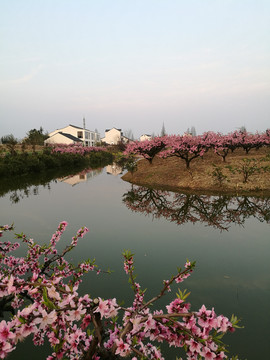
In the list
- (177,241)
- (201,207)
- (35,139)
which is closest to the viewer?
(177,241)

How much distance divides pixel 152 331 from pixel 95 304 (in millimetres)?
570

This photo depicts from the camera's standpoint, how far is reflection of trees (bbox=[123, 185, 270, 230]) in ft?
34.5

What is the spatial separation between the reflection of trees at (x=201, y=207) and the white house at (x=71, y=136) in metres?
67.7

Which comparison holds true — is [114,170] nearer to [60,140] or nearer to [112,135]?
[60,140]

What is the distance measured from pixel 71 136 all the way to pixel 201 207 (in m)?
77.1

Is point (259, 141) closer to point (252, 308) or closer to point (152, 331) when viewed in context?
point (252, 308)

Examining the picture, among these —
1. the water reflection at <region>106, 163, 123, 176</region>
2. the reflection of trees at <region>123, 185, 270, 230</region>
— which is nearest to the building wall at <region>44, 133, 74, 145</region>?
the water reflection at <region>106, 163, 123, 176</region>

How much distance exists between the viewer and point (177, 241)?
8148mm

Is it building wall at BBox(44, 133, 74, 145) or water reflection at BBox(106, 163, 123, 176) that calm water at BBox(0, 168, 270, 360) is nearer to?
water reflection at BBox(106, 163, 123, 176)

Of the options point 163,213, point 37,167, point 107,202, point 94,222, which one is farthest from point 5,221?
point 37,167

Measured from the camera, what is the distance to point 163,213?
38.1 feet

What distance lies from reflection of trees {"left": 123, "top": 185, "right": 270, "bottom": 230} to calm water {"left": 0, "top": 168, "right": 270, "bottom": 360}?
0.05 m

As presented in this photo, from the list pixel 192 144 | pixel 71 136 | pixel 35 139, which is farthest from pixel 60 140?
pixel 192 144

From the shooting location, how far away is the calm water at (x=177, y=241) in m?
4.88
